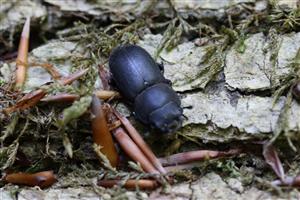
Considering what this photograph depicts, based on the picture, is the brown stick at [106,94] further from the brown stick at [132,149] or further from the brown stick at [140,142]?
the brown stick at [132,149]

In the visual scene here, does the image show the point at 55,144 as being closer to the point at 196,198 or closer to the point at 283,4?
the point at 196,198

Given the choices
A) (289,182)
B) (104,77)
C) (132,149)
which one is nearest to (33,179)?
(132,149)

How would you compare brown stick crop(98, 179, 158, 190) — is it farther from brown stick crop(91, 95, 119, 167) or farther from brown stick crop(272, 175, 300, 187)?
brown stick crop(272, 175, 300, 187)

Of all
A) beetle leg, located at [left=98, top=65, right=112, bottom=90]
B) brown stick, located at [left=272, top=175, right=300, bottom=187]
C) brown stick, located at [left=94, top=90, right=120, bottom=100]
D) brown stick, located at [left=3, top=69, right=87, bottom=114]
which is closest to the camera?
brown stick, located at [left=272, top=175, right=300, bottom=187]

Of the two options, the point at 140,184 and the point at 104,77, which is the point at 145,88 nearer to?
the point at 104,77

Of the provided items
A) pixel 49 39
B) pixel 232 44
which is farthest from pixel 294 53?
pixel 49 39

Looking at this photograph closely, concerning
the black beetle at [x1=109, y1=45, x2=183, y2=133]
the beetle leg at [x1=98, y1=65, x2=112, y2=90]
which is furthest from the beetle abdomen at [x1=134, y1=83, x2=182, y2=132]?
the beetle leg at [x1=98, y1=65, x2=112, y2=90]
